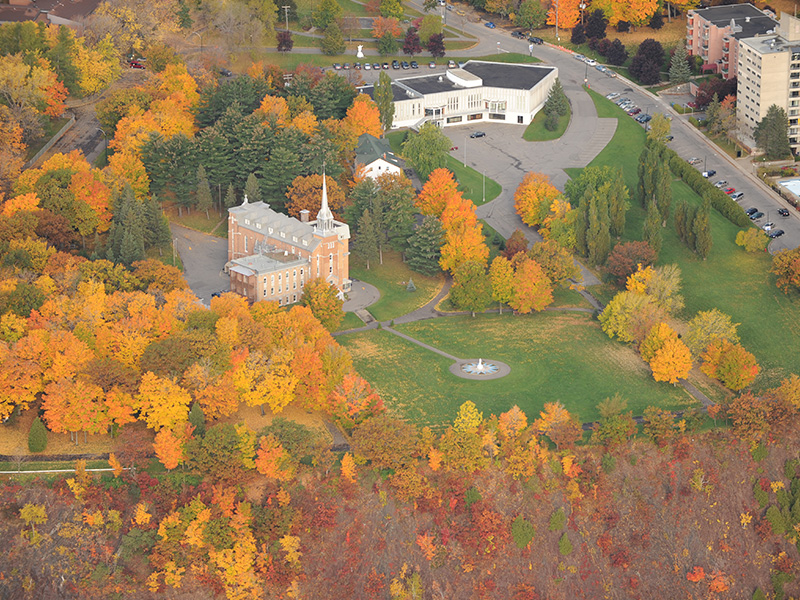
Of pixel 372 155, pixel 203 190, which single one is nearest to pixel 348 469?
pixel 203 190

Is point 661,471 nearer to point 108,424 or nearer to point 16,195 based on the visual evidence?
point 108,424

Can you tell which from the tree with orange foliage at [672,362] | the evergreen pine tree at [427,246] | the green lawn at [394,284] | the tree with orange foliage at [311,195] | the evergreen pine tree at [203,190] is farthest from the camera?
the evergreen pine tree at [203,190]

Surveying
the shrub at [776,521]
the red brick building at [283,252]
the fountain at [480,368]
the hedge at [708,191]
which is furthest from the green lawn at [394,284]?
the shrub at [776,521]

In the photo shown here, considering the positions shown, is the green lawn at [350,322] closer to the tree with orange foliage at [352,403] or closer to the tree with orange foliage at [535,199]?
the tree with orange foliage at [352,403]

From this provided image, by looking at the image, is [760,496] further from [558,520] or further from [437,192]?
[437,192]

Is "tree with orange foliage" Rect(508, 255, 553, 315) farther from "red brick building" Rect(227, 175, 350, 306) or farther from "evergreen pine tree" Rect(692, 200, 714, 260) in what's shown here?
"evergreen pine tree" Rect(692, 200, 714, 260)

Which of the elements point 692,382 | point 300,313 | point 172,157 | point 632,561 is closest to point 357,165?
point 172,157
